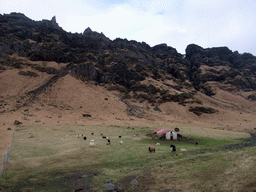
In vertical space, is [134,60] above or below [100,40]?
below

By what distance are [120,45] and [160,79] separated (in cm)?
4087

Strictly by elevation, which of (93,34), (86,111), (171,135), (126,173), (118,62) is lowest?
(171,135)

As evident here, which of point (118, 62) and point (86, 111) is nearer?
point (86, 111)

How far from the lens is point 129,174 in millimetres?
12578

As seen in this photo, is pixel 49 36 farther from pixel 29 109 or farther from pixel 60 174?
pixel 60 174

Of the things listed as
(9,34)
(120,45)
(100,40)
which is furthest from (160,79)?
(9,34)

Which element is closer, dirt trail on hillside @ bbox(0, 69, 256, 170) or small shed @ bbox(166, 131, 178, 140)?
small shed @ bbox(166, 131, 178, 140)

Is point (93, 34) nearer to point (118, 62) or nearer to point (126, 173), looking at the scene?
point (118, 62)

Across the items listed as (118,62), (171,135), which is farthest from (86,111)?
(118,62)

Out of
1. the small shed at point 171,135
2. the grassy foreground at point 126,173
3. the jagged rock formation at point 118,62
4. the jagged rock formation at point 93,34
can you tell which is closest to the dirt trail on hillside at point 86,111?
the jagged rock formation at point 118,62

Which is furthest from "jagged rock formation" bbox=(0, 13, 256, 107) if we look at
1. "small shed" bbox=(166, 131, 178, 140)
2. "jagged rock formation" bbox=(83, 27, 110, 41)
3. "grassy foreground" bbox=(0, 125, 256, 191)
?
"grassy foreground" bbox=(0, 125, 256, 191)

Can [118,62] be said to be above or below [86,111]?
above

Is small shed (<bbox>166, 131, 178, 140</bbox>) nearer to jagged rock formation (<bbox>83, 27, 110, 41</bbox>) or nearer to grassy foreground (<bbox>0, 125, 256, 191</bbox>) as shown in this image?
grassy foreground (<bbox>0, 125, 256, 191</bbox>)

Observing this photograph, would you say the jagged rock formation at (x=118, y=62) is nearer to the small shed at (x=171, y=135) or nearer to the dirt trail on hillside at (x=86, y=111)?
the dirt trail on hillside at (x=86, y=111)
